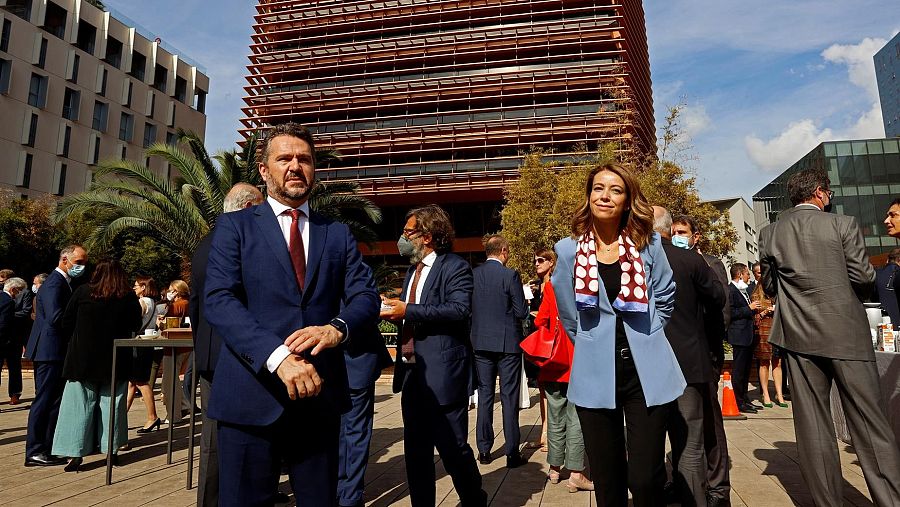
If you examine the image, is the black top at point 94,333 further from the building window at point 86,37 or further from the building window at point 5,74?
the building window at point 86,37

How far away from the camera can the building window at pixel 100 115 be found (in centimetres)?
4544

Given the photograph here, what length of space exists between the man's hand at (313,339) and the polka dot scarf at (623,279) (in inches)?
48.5

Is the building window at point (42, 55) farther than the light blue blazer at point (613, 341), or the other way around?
the building window at point (42, 55)

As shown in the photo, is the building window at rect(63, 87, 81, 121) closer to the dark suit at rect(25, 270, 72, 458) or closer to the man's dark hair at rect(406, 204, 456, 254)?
the dark suit at rect(25, 270, 72, 458)

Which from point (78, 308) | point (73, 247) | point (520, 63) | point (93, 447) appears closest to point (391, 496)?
point (93, 447)

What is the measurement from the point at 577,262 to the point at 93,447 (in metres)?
4.92

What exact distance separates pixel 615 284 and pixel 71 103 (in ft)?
171

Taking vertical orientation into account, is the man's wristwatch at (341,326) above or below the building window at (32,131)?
below

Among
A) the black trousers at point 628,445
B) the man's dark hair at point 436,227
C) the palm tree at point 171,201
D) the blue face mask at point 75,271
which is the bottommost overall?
the black trousers at point 628,445

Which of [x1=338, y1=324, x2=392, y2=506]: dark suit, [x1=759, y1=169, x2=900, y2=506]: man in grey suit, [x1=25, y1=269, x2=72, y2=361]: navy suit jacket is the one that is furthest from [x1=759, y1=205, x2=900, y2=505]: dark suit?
[x1=25, y1=269, x2=72, y2=361]: navy suit jacket

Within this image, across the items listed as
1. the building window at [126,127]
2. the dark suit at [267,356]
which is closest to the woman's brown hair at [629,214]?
the dark suit at [267,356]

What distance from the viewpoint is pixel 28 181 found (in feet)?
129

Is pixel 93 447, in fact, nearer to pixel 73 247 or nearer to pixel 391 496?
pixel 73 247

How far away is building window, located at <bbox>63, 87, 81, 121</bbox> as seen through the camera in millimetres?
43188
